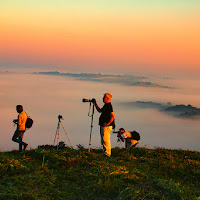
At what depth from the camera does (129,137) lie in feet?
39.9

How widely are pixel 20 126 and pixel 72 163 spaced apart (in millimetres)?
4351

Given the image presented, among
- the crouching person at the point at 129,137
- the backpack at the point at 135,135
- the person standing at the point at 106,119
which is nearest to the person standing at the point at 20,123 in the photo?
the person standing at the point at 106,119

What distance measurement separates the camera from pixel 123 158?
9.80 m

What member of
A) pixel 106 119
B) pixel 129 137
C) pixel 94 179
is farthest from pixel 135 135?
pixel 94 179

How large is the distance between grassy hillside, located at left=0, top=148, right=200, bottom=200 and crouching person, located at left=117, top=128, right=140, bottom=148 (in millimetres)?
2096

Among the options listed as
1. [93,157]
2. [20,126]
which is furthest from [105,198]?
[20,126]

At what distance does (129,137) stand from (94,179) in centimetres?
548

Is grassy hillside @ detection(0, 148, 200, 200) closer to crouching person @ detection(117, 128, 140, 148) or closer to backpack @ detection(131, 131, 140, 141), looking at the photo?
crouching person @ detection(117, 128, 140, 148)

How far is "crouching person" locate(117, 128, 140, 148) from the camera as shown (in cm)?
1175

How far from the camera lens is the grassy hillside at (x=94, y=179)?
6.04 metres

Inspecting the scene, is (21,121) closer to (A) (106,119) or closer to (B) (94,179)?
(A) (106,119)

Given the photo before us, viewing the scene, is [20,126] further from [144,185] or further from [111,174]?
[144,185]

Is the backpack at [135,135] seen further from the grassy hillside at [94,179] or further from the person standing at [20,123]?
the person standing at [20,123]

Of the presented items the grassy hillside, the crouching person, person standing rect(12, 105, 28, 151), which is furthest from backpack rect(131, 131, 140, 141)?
person standing rect(12, 105, 28, 151)
